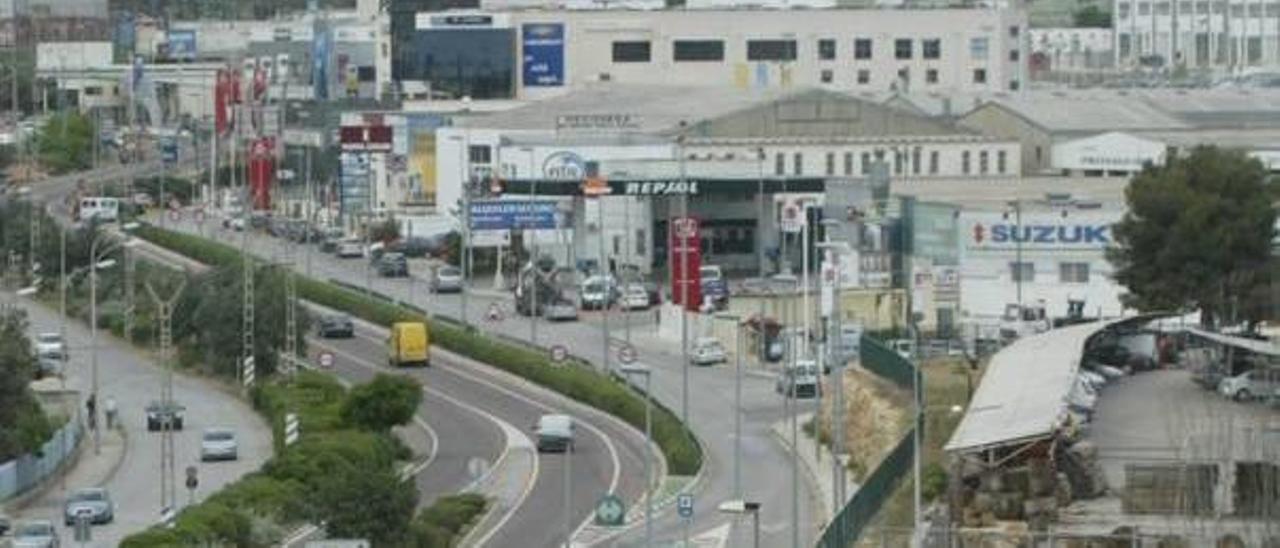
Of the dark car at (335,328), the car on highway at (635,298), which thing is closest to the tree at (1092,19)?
the car on highway at (635,298)

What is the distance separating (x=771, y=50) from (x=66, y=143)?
23.9 meters

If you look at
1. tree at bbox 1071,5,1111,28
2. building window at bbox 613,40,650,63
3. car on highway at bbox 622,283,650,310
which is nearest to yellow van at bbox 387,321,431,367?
car on highway at bbox 622,283,650,310

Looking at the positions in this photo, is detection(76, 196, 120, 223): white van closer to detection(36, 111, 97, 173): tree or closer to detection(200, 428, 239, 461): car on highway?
detection(36, 111, 97, 173): tree

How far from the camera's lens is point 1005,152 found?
2518 inches

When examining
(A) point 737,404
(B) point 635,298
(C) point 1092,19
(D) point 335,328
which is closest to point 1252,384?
(A) point 737,404

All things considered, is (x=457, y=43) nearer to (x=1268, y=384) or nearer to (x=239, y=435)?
(x=239, y=435)

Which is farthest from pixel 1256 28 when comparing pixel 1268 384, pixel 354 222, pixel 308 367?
pixel 1268 384

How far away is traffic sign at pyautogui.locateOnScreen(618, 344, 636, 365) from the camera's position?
45144 mm

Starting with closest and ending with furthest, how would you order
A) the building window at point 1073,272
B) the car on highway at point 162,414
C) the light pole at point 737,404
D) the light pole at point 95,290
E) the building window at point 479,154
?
the light pole at point 737,404, the car on highway at point 162,414, the light pole at point 95,290, the building window at point 1073,272, the building window at point 479,154

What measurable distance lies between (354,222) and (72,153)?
85.0 ft

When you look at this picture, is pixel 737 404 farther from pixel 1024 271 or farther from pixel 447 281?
pixel 447 281

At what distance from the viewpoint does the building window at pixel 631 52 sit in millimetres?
79125

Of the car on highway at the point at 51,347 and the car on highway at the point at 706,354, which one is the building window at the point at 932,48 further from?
the car on highway at the point at 706,354

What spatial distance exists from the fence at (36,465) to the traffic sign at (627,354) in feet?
21.1
